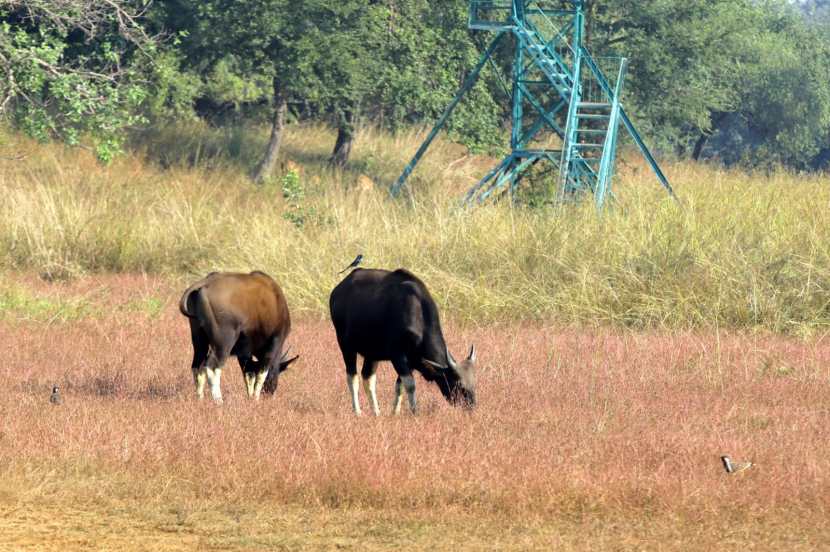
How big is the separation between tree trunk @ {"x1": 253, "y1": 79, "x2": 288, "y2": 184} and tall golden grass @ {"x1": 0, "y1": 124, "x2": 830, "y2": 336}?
783cm

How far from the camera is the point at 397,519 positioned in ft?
27.9

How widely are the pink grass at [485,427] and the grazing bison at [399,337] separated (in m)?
0.29

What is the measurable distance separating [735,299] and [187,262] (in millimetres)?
10420

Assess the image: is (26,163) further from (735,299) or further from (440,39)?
(735,299)

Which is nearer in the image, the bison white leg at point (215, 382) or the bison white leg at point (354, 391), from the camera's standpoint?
the bison white leg at point (354, 391)

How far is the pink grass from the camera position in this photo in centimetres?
894

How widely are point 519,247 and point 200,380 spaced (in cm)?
814

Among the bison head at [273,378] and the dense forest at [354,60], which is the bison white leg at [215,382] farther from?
the dense forest at [354,60]

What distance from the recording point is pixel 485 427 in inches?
419

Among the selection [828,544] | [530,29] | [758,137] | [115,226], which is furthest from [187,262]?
[758,137]

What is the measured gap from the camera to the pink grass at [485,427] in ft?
29.3

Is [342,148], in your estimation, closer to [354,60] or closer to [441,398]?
[354,60]

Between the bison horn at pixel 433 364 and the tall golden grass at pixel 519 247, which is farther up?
the bison horn at pixel 433 364

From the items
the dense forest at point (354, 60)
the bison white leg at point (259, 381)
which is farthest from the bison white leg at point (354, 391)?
the dense forest at point (354, 60)
